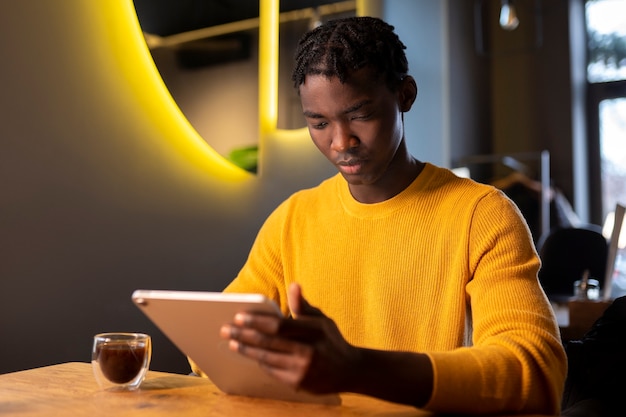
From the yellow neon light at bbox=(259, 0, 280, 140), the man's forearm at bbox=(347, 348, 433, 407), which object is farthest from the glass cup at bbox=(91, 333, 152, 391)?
the yellow neon light at bbox=(259, 0, 280, 140)

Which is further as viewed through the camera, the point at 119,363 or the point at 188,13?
the point at 188,13

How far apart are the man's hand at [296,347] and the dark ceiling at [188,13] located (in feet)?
6.42

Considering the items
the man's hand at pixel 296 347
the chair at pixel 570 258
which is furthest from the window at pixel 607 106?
the man's hand at pixel 296 347

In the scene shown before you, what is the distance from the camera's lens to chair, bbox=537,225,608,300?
4363mm

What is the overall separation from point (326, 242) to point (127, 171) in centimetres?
121

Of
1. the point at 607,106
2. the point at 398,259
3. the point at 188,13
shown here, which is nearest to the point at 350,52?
the point at 398,259

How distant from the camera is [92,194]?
7.88ft

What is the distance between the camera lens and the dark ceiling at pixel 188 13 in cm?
266

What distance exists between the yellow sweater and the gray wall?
90cm

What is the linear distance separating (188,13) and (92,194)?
889 mm

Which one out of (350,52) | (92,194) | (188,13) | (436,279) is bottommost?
(436,279)

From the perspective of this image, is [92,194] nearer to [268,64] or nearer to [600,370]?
[268,64]

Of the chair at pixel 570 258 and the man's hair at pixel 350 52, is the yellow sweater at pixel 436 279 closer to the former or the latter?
the man's hair at pixel 350 52

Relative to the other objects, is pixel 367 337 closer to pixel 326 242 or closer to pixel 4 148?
pixel 326 242
